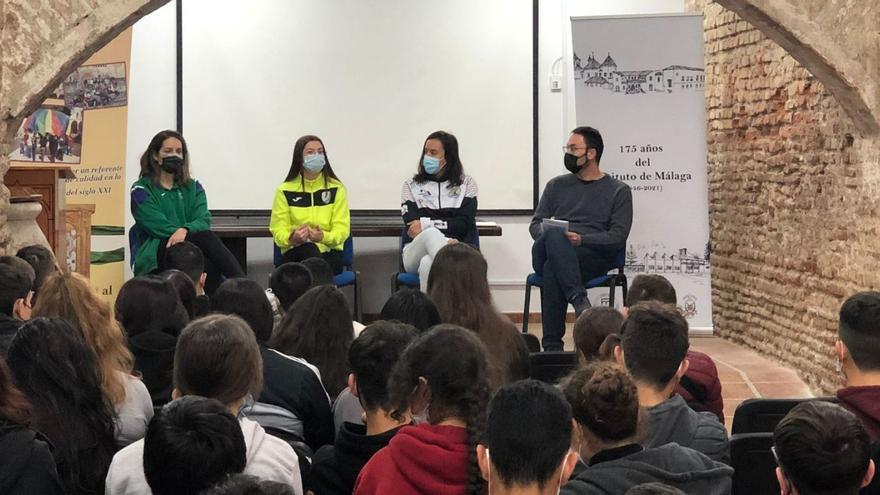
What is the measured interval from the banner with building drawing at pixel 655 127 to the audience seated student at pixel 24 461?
15.7ft

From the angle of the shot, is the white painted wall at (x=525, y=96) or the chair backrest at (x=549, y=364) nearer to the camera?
the chair backrest at (x=549, y=364)

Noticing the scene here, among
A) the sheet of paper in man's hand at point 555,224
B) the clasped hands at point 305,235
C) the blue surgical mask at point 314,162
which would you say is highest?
the blue surgical mask at point 314,162

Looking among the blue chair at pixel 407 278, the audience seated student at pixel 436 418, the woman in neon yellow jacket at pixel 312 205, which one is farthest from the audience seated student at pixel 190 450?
the woman in neon yellow jacket at pixel 312 205

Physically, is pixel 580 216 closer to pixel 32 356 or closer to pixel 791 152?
pixel 791 152

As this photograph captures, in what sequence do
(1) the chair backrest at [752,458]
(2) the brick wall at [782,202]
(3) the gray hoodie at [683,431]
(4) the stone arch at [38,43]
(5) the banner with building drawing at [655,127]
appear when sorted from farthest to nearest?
(5) the banner with building drawing at [655,127] < (2) the brick wall at [782,202] < (4) the stone arch at [38,43] < (1) the chair backrest at [752,458] < (3) the gray hoodie at [683,431]

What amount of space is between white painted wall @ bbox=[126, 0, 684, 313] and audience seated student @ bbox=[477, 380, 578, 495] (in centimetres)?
606

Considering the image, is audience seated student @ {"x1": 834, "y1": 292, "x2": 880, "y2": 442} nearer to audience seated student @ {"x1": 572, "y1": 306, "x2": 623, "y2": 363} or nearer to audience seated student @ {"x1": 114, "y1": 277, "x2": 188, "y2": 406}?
audience seated student @ {"x1": 572, "y1": 306, "x2": 623, "y2": 363}

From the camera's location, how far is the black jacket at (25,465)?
85.9 inches

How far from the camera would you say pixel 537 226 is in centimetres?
617

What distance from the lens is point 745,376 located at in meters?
6.02

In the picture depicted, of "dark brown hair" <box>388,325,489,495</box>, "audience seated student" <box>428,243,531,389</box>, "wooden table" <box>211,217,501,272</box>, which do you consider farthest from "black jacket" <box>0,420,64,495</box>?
"wooden table" <box>211,217,501,272</box>

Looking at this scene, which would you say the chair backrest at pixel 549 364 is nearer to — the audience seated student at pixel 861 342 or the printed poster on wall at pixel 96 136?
the audience seated student at pixel 861 342

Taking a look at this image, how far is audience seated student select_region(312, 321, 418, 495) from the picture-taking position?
2441 mm

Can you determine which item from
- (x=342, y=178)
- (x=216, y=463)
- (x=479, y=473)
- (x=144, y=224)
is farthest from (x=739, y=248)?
(x=216, y=463)
